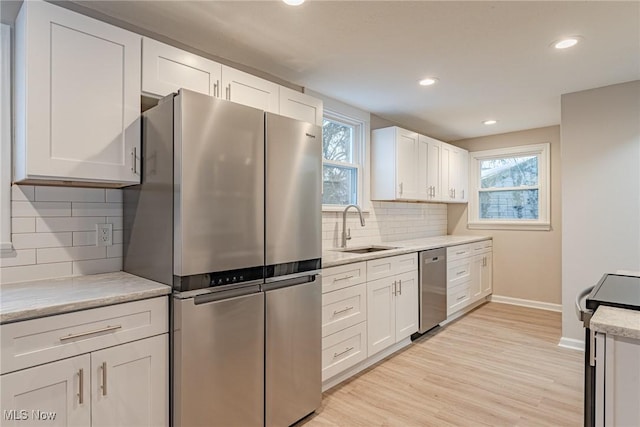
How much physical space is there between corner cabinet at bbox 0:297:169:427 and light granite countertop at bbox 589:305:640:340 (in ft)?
5.34

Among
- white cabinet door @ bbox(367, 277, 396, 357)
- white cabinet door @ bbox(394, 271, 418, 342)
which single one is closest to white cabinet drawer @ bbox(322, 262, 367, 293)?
white cabinet door @ bbox(367, 277, 396, 357)

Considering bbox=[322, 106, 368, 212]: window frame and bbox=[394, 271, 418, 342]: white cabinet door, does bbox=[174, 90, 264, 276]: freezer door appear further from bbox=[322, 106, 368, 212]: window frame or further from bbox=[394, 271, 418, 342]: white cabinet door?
bbox=[322, 106, 368, 212]: window frame

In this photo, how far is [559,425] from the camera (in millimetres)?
2086

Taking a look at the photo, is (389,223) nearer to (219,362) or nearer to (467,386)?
(467,386)

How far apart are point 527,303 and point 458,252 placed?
1.53m

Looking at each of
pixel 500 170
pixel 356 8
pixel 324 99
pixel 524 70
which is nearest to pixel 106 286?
pixel 356 8

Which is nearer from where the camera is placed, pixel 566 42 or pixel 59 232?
pixel 59 232

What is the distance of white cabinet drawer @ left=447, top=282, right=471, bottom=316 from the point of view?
3.90 metres

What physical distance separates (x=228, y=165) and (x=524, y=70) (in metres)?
2.43

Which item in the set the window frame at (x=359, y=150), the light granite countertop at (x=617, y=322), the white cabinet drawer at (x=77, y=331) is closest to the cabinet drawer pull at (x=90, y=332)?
the white cabinet drawer at (x=77, y=331)

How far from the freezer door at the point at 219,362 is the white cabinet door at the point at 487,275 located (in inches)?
149

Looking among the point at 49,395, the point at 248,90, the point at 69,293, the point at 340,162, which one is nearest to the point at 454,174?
the point at 340,162

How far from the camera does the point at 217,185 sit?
66.0 inches

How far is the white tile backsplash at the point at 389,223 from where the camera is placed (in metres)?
3.41
